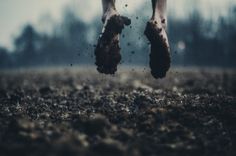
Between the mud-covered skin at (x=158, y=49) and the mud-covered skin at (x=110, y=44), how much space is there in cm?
42

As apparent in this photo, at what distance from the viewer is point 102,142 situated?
390 cm

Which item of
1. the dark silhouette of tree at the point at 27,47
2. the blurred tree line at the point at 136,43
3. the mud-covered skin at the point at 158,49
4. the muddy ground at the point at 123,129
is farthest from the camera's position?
the dark silhouette of tree at the point at 27,47

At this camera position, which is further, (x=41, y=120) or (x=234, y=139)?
(x=41, y=120)

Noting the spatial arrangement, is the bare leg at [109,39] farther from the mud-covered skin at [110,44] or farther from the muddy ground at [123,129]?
the muddy ground at [123,129]

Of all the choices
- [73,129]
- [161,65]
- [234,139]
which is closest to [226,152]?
[234,139]

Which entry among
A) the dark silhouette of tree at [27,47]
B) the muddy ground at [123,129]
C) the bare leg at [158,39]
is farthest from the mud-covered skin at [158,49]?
the dark silhouette of tree at [27,47]

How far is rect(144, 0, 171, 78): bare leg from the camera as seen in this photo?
6117 millimetres

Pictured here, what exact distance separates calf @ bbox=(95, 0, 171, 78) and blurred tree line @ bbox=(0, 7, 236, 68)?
35063mm

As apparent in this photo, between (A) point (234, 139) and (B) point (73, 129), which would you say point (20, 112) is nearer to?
(B) point (73, 129)

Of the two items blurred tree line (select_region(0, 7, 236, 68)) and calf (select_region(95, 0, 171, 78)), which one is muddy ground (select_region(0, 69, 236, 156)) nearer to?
calf (select_region(95, 0, 171, 78))

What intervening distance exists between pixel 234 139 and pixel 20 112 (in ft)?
10.8

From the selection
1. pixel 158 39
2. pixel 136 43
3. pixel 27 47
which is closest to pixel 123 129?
pixel 158 39

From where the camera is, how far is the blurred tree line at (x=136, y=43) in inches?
2103

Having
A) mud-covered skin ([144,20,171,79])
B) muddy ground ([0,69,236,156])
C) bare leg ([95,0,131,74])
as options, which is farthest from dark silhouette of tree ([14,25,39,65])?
mud-covered skin ([144,20,171,79])
